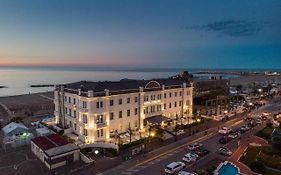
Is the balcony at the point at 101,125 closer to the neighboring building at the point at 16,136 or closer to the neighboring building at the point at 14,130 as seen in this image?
the neighboring building at the point at 16,136

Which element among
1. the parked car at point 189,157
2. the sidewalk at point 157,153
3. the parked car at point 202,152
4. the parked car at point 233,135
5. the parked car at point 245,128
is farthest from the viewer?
the parked car at point 245,128

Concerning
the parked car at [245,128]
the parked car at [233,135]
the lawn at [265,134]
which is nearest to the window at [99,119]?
the parked car at [233,135]

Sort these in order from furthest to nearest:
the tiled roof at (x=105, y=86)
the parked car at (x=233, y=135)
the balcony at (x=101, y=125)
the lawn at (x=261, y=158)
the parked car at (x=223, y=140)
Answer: the parked car at (x=233, y=135), the parked car at (x=223, y=140), the tiled roof at (x=105, y=86), the balcony at (x=101, y=125), the lawn at (x=261, y=158)

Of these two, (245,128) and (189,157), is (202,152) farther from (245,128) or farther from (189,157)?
(245,128)

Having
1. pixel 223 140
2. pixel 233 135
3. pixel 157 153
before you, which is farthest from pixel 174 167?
pixel 233 135

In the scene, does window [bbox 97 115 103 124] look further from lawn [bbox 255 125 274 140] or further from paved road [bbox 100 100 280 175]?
lawn [bbox 255 125 274 140]

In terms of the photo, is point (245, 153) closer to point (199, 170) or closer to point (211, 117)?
point (199, 170)
